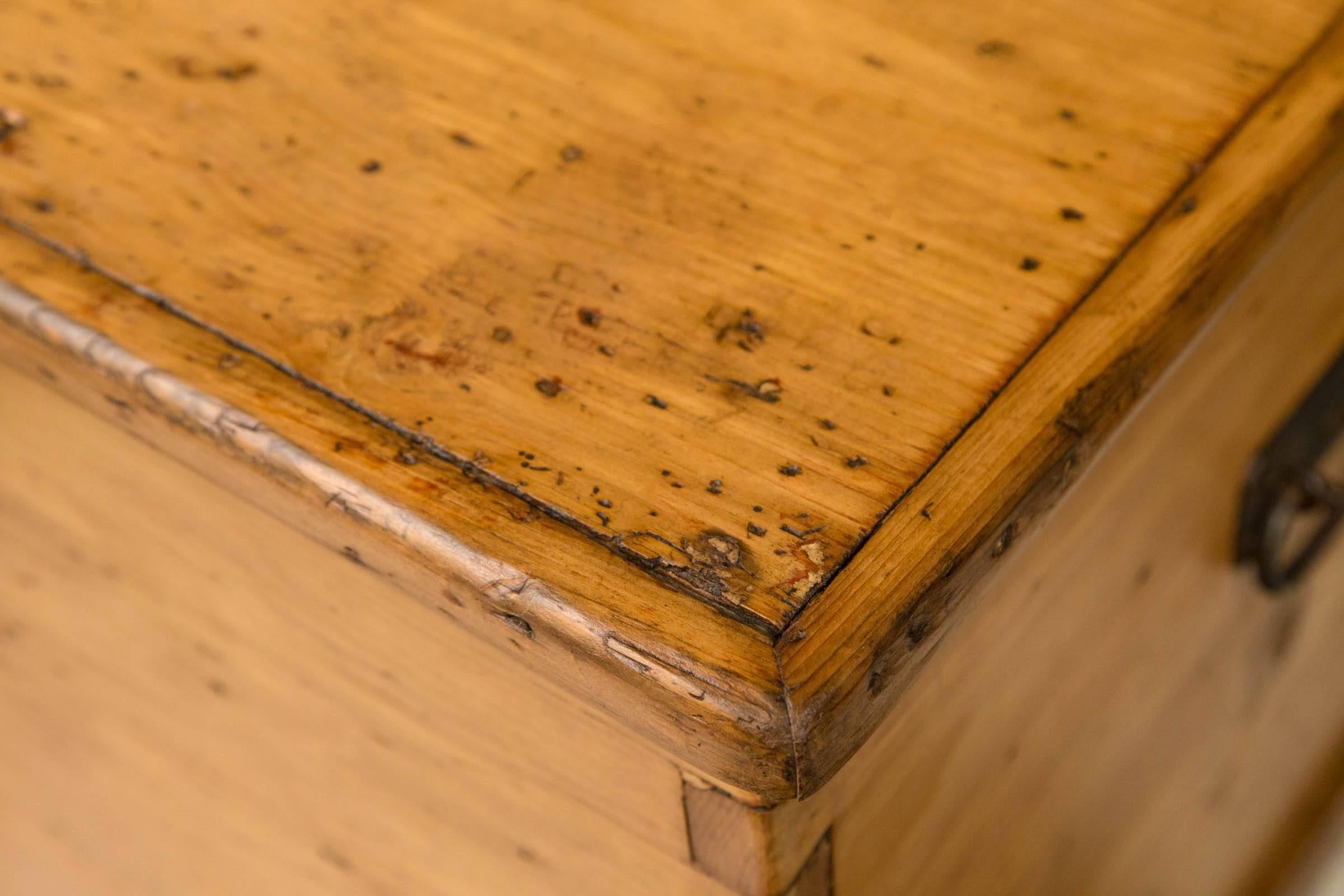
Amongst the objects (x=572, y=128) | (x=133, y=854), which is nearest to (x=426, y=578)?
(x=572, y=128)

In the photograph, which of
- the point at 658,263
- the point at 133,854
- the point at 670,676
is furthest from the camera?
the point at 133,854

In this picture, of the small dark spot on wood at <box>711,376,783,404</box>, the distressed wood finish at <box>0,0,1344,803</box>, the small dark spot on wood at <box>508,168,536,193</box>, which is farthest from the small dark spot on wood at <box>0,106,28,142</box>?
the small dark spot on wood at <box>711,376,783,404</box>

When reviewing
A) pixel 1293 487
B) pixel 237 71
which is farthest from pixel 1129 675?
pixel 237 71

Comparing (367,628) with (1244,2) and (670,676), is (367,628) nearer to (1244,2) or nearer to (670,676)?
(670,676)

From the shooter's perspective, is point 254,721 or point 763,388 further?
point 254,721

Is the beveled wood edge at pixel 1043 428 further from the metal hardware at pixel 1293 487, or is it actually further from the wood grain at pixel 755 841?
the metal hardware at pixel 1293 487

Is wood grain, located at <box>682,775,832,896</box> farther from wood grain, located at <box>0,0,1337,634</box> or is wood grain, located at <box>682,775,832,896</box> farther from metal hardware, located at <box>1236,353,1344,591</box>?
metal hardware, located at <box>1236,353,1344,591</box>

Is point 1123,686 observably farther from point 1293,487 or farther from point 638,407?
point 638,407
